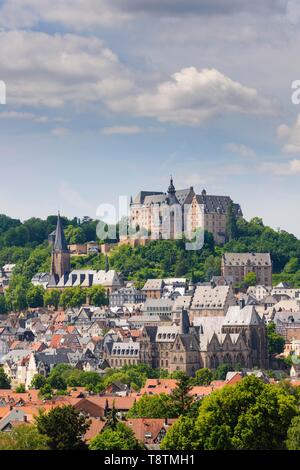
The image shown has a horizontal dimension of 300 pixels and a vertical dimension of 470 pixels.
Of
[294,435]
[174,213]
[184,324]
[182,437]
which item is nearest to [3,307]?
[174,213]

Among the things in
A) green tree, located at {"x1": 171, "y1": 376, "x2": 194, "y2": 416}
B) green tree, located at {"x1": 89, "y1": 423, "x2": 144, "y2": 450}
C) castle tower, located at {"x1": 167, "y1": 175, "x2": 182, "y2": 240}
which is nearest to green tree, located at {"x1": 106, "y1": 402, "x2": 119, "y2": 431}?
green tree, located at {"x1": 89, "y1": 423, "x2": 144, "y2": 450}

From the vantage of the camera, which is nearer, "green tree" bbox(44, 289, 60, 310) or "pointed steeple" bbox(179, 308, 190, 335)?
"pointed steeple" bbox(179, 308, 190, 335)

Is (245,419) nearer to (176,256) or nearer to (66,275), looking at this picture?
(176,256)

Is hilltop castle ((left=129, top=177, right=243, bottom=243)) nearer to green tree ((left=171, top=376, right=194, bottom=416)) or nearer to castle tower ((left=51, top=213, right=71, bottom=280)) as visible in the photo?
castle tower ((left=51, top=213, right=71, bottom=280))

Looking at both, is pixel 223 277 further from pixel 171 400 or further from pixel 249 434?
pixel 249 434

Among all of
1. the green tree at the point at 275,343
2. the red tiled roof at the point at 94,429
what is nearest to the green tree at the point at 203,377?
the green tree at the point at 275,343
